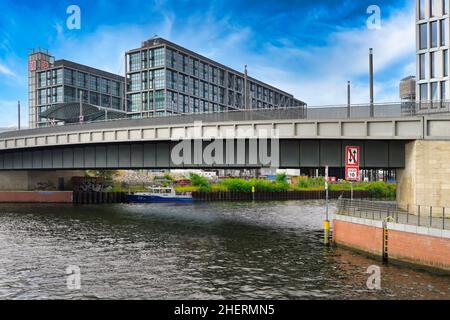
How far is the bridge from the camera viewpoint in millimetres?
30141

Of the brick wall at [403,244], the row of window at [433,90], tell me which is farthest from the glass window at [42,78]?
the brick wall at [403,244]

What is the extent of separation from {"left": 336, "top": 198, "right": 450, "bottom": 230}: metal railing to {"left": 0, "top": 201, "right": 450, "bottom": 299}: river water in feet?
9.57

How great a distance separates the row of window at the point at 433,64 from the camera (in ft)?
233

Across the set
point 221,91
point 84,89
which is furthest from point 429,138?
point 84,89

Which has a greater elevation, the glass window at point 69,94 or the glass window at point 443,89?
the glass window at point 69,94

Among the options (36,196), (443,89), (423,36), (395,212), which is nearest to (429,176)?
(395,212)

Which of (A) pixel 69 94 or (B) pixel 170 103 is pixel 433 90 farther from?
(A) pixel 69 94

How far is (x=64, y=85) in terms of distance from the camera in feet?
539

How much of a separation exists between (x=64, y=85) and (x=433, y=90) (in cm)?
13451

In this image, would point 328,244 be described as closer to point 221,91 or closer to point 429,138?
point 429,138

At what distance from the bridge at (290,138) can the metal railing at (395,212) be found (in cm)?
99

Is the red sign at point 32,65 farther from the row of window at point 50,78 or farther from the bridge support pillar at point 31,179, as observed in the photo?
the bridge support pillar at point 31,179

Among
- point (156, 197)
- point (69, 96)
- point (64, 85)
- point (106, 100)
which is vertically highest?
point (64, 85)
